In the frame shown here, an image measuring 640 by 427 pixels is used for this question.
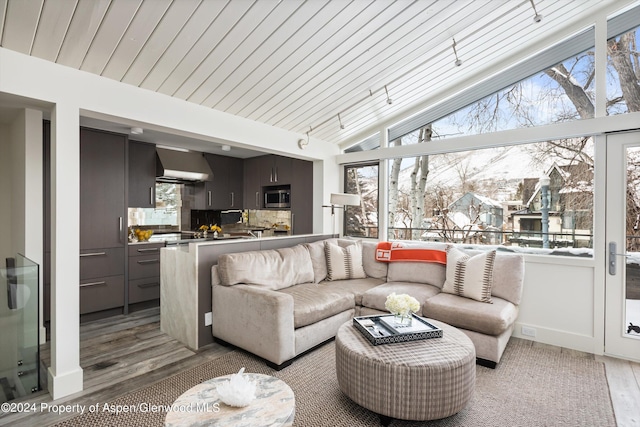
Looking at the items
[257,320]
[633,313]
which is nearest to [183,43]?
[257,320]

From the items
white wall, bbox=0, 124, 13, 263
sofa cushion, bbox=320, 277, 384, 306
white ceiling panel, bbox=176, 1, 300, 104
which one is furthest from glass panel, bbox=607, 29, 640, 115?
white wall, bbox=0, 124, 13, 263

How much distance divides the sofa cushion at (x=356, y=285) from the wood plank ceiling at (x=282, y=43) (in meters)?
2.06

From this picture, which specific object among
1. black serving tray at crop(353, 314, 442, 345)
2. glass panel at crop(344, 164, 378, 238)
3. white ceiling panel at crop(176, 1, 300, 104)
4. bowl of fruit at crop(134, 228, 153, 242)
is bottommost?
black serving tray at crop(353, 314, 442, 345)

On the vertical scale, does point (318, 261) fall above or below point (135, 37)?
below

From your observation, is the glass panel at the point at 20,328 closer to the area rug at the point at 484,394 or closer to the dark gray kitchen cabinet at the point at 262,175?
the area rug at the point at 484,394

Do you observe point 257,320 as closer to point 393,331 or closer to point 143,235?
point 393,331

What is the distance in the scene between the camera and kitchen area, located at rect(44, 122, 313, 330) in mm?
3975

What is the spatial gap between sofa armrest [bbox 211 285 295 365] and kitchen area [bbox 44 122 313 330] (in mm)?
697

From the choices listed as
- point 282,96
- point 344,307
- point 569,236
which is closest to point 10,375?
point 344,307

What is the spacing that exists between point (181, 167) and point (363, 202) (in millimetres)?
2813

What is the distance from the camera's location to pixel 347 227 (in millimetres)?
5184

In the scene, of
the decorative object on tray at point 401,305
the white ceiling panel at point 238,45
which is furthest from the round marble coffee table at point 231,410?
the white ceiling panel at point 238,45

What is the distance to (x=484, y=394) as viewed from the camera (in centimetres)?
235

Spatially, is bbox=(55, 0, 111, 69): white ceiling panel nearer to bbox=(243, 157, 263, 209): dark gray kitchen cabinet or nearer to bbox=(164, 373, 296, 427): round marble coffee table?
bbox=(164, 373, 296, 427): round marble coffee table
